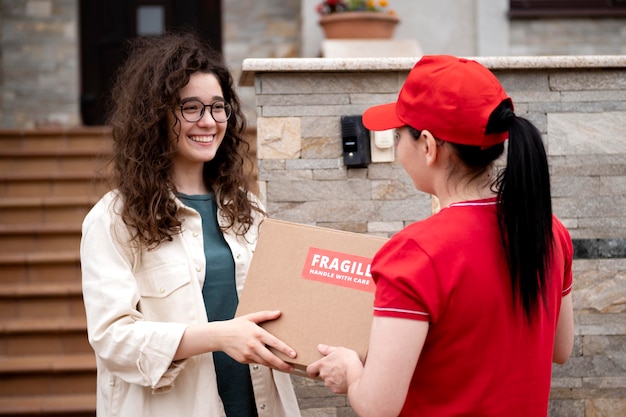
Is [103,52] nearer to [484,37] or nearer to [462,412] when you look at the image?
[484,37]

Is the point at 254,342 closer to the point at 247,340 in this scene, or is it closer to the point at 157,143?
the point at 247,340

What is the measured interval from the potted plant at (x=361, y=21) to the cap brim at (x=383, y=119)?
4855mm

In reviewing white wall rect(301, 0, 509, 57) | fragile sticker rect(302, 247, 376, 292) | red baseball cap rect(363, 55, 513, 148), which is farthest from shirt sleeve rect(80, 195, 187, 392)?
white wall rect(301, 0, 509, 57)

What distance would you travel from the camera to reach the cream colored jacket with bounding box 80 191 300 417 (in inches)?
72.8

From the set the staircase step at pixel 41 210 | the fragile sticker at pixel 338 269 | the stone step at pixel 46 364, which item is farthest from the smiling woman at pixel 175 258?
the staircase step at pixel 41 210

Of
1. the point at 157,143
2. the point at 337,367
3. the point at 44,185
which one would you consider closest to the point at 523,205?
the point at 337,367

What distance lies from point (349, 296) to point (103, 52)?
6700 mm

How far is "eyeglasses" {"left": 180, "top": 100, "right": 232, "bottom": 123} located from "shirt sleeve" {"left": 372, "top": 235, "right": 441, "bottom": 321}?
89cm

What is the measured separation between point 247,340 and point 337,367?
0.81ft

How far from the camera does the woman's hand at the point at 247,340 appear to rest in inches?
69.4

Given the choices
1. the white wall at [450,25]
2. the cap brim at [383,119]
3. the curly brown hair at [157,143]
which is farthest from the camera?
the white wall at [450,25]

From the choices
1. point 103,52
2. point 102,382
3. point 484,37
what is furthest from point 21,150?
point 102,382

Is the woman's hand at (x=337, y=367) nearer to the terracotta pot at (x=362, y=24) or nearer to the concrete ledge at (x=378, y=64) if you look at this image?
the concrete ledge at (x=378, y=64)

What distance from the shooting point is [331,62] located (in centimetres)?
282
